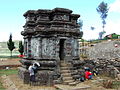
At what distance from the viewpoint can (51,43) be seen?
12250 millimetres

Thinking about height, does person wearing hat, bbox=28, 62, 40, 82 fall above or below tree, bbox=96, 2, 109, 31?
below

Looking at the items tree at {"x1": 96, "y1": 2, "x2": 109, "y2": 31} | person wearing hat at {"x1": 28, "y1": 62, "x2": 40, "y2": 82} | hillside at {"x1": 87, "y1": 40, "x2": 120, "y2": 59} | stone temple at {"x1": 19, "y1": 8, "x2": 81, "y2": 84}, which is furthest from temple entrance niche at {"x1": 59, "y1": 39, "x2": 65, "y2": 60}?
tree at {"x1": 96, "y1": 2, "x2": 109, "y2": 31}

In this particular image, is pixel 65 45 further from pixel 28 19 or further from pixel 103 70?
pixel 103 70

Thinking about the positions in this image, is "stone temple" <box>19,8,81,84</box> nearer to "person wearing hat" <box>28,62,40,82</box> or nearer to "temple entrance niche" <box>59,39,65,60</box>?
"temple entrance niche" <box>59,39,65,60</box>

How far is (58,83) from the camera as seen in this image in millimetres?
11391

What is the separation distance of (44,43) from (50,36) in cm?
62

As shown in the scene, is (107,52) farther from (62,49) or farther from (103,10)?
(103,10)

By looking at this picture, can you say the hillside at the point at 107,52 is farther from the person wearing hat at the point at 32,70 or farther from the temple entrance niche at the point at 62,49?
the person wearing hat at the point at 32,70

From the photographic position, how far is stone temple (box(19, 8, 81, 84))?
11.8 m

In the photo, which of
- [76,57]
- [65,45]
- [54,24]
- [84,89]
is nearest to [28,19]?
[54,24]

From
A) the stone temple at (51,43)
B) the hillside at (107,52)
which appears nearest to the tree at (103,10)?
the hillside at (107,52)

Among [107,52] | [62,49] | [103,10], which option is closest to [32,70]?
[62,49]

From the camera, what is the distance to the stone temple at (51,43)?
1182 cm

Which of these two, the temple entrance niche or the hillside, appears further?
the hillside
